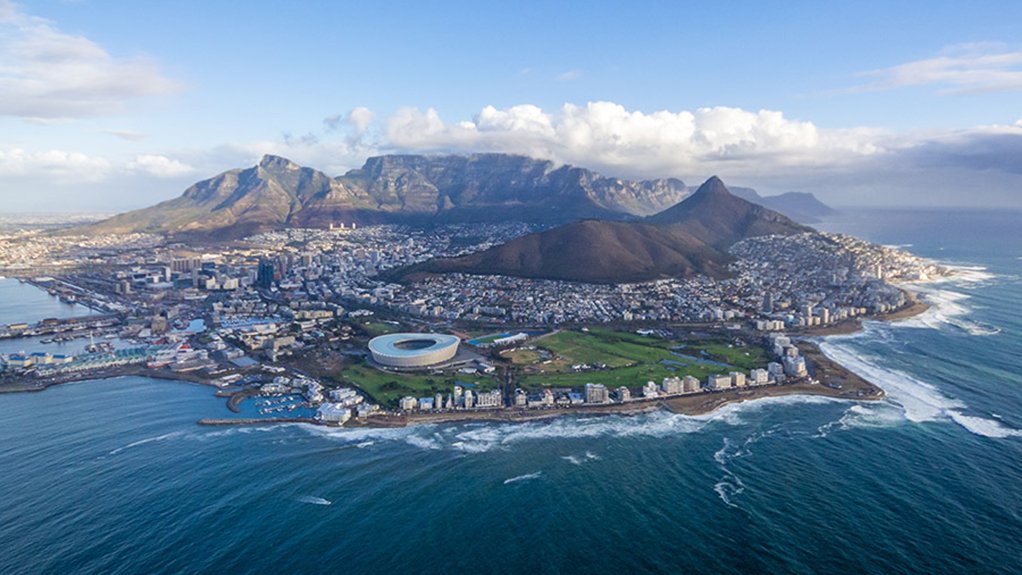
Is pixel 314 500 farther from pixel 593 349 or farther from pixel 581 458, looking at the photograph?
pixel 593 349

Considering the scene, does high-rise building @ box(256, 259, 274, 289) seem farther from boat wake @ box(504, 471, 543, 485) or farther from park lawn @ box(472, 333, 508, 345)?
boat wake @ box(504, 471, 543, 485)

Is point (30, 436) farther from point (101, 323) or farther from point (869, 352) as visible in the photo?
point (869, 352)

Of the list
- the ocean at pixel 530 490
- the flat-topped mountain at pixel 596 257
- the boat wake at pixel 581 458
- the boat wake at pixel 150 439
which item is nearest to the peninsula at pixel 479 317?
the flat-topped mountain at pixel 596 257

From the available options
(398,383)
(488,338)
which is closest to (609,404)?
(398,383)

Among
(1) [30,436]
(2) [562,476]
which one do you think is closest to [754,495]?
(2) [562,476]

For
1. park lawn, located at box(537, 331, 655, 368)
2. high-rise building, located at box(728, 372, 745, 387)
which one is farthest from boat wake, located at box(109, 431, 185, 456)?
high-rise building, located at box(728, 372, 745, 387)
